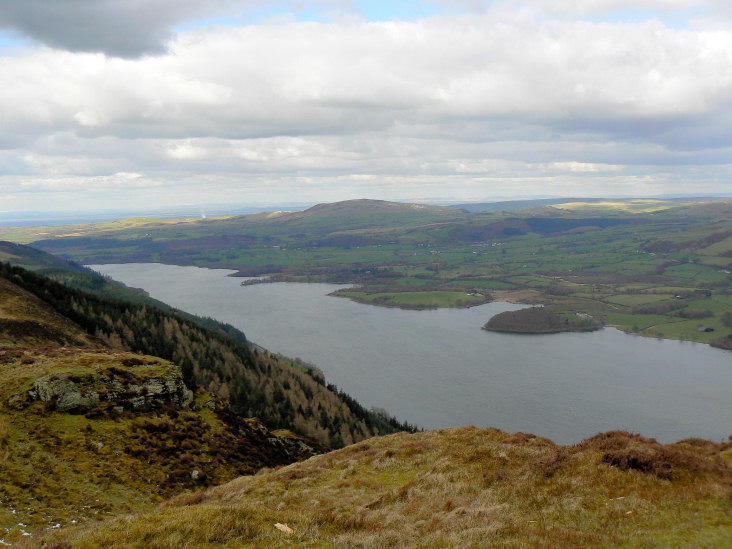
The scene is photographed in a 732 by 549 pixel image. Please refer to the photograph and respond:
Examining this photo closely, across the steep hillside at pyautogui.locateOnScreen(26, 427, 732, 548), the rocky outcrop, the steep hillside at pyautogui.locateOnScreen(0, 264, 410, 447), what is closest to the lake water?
the steep hillside at pyautogui.locateOnScreen(0, 264, 410, 447)

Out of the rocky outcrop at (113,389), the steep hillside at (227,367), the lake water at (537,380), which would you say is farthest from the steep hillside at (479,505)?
the lake water at (537,380)

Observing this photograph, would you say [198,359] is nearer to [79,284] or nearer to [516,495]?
[516,495]

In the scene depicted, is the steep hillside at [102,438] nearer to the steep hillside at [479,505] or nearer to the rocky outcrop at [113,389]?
the rocky outcrop at [113,389]

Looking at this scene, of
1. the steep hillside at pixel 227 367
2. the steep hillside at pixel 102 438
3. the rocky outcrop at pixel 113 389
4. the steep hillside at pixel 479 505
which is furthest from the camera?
the steep hillside at pixel 227 367

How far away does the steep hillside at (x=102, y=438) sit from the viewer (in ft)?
84.3

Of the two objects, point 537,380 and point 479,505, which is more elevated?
point 479,505

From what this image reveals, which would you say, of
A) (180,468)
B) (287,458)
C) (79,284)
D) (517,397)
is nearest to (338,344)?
(517,397)

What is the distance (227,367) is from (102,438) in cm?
6597

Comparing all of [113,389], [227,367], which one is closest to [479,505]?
[113,389]

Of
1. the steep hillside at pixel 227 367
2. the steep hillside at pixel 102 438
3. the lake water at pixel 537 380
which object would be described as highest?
the steep hillside at pixel 102 438

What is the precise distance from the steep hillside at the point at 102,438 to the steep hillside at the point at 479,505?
5262 mm

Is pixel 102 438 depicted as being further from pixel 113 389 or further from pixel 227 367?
pixel 227 367

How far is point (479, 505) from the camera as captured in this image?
2195 cm

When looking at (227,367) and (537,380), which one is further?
(537,380)
